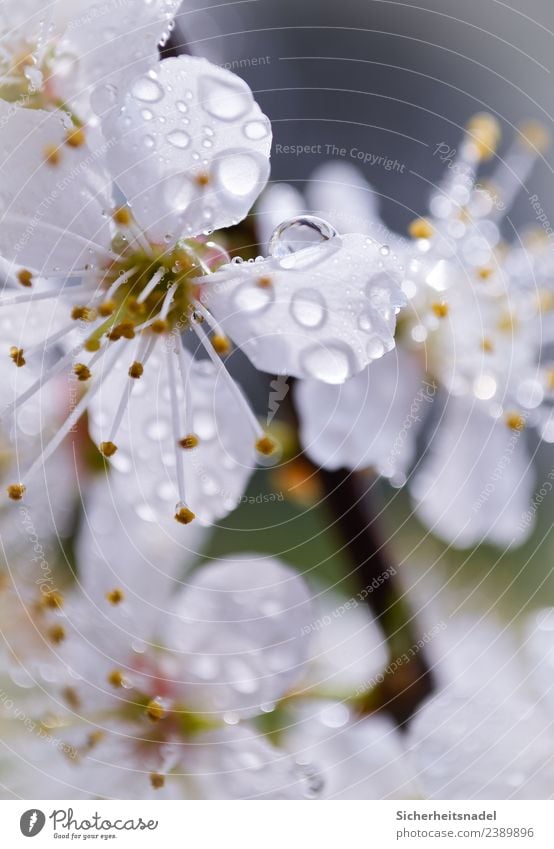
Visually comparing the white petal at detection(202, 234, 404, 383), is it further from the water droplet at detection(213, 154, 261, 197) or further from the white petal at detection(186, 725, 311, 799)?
the white petal at detection(186, 725, 311, 799)

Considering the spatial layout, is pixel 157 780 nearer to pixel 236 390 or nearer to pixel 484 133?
pixel 236 390

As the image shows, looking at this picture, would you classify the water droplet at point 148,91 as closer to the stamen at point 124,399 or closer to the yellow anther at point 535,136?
the stamen at point 124,399

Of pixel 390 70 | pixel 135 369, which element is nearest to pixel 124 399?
pixel 135 369

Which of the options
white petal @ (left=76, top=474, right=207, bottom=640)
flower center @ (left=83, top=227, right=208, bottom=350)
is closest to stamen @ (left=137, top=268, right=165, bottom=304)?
flower center @ (left=83, top=227, right=208, bottom=350)
